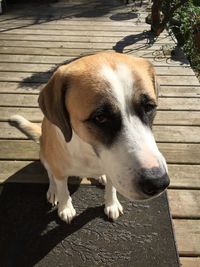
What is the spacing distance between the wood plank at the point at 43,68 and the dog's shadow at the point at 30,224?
232cm

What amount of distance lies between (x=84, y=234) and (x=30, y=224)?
1.46 ft

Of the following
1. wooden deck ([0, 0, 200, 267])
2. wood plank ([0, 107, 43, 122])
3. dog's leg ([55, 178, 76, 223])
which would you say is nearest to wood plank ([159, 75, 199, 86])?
wooden deck ([0, 0, 200, 267])

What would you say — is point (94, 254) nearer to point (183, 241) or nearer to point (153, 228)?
point (153, 228)

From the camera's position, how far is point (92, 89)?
6.64 ft

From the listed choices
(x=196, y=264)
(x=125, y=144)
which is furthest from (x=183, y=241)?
(x=125, y=144)

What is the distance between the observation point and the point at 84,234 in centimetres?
282

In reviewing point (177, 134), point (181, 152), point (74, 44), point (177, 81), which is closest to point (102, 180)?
point (181, 152)

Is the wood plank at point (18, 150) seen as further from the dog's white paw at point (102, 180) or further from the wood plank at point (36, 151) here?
the dog's white paw at point (102, 180)

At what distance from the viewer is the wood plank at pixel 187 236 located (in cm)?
273

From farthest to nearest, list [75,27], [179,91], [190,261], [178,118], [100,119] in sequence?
1. [75,27]
2. [179,91]
3. [178,118]
4. [190,261]
5. [100,119]

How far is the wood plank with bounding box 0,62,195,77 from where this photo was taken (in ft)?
16.6

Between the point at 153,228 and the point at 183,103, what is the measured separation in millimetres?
1969

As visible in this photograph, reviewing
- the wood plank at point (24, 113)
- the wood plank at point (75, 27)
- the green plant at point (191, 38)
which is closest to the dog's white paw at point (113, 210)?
the wood plank at point (24, 113)

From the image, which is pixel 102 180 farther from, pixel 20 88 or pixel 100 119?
pixel 20 88
